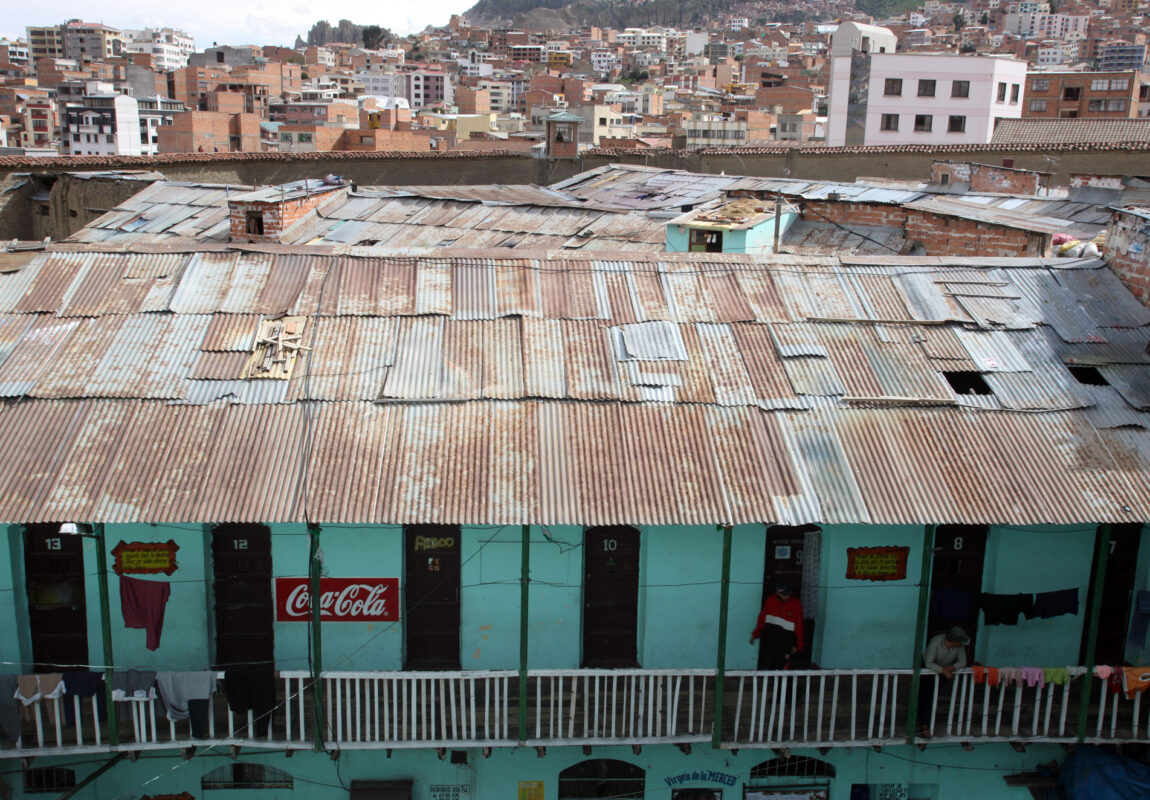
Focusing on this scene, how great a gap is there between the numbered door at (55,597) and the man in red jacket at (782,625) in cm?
735

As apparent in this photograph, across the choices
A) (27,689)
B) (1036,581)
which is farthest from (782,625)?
(27,689)

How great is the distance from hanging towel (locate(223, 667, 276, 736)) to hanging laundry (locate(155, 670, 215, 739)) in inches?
7.7

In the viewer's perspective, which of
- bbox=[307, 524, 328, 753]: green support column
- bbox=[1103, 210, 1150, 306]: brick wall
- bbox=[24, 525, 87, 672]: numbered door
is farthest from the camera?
bbox=[1103, 210, 1150, 306]: brick wall

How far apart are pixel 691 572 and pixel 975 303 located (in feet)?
16.5

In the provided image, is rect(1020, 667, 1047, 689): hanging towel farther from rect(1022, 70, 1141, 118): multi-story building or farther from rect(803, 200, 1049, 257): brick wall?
rect(1022, 70, 1141, 118): multi-story building

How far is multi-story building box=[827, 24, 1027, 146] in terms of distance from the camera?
62.8 m

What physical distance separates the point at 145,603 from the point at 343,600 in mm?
2056

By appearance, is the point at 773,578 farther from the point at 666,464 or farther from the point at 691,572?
the point at 666,464

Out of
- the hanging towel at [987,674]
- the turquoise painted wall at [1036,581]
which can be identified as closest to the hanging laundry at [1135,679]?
the turquoise painted wall at [1036,581]

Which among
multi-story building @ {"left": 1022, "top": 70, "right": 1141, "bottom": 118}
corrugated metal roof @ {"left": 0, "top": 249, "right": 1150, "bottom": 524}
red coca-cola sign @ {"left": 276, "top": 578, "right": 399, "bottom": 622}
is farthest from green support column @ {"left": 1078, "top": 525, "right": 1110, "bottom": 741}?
multi-story building @ {"left": 1022, "top": 70, "right": 1141, "bottom": 118}

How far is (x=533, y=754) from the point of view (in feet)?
37.9

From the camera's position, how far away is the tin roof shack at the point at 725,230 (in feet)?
67.9

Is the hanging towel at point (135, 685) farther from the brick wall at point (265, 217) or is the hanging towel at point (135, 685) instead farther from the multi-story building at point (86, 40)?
the multi-story building at point (86, 40)

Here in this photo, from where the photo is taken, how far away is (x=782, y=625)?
36.4 ft
